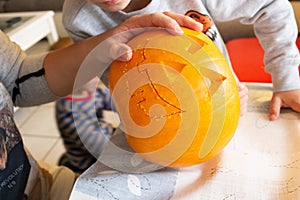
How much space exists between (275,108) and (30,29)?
1290mm

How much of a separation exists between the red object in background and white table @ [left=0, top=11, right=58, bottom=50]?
91 centimetres

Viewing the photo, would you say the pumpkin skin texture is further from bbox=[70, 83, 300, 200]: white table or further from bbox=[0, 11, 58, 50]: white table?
bbox=[0, 11, 58, 50]: white table

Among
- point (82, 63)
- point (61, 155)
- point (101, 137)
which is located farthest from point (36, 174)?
point (61, 155)

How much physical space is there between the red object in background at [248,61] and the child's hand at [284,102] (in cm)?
30

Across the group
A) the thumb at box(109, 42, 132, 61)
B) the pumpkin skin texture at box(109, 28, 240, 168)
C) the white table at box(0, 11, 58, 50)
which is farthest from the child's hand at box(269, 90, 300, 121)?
the white table at box(0, 11, 58, 50)

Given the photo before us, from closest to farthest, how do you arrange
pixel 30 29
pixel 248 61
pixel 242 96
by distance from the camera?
1. pixel 242 96
2. pixel 248 61
3. pixel 30 29

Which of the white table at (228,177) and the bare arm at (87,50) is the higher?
the bare arm at (87,50)

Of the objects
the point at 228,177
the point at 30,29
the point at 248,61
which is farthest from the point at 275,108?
the point at 30,29

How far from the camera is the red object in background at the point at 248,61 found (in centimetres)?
89

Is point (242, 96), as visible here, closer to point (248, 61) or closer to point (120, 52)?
point (120, 52)

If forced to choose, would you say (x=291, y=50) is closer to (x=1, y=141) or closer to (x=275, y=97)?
(x=275, y=97)

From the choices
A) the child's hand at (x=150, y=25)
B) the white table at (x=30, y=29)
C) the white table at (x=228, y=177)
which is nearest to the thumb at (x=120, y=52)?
the child's hand at (x=150, y=25)

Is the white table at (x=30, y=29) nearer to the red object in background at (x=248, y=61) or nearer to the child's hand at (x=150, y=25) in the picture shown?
the red object in background at (x=248, y=61)

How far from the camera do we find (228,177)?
440 mm
